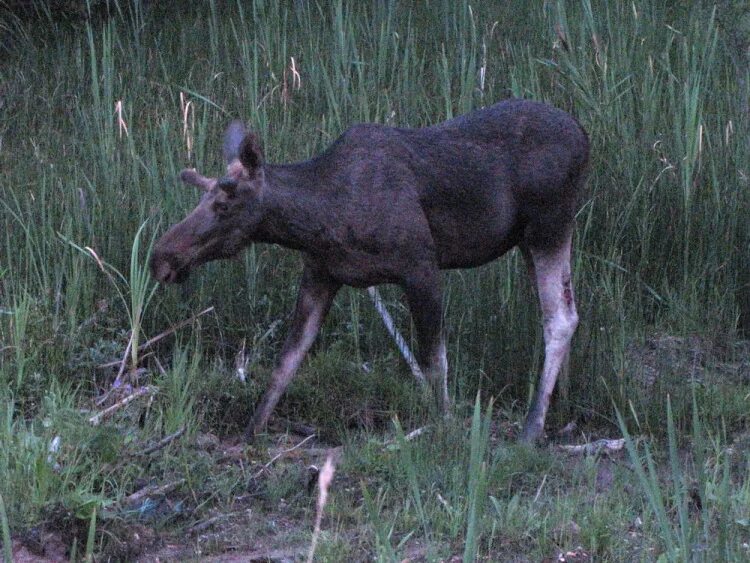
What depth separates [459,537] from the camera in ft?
14.3

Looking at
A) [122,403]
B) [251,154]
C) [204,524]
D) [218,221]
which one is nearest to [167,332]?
[122,403]

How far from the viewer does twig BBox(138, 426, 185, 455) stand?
4.96 metres

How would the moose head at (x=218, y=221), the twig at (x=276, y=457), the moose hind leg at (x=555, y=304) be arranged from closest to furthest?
the twig at (x=276, y=457), the moose head at (x=218, y=221), the moose hind leg at (x=555, y=304)

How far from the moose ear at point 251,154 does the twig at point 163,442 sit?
122 centimetres

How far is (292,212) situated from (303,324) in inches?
25.1

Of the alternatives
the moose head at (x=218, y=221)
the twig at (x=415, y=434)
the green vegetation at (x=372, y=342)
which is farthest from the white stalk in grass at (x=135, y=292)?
the twig at (x=415, y=434)

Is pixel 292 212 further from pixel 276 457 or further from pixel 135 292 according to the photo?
pixel 276 457

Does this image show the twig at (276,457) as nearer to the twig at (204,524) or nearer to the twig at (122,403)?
the twig at (204,524)

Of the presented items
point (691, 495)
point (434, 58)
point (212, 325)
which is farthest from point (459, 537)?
point (434, 58)

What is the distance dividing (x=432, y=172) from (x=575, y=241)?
163 centimetres

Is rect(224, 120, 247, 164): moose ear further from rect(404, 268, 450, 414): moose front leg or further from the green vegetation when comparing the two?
rect(404, 268, 450, 414): moose front leg

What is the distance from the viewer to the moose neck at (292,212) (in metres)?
5.52

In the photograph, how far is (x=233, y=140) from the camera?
5.75 metres

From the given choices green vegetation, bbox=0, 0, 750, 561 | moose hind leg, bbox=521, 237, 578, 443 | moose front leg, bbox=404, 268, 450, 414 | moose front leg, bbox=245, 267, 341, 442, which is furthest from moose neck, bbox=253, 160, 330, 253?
moose hind leg, bbox=521, 237, 578, 443
